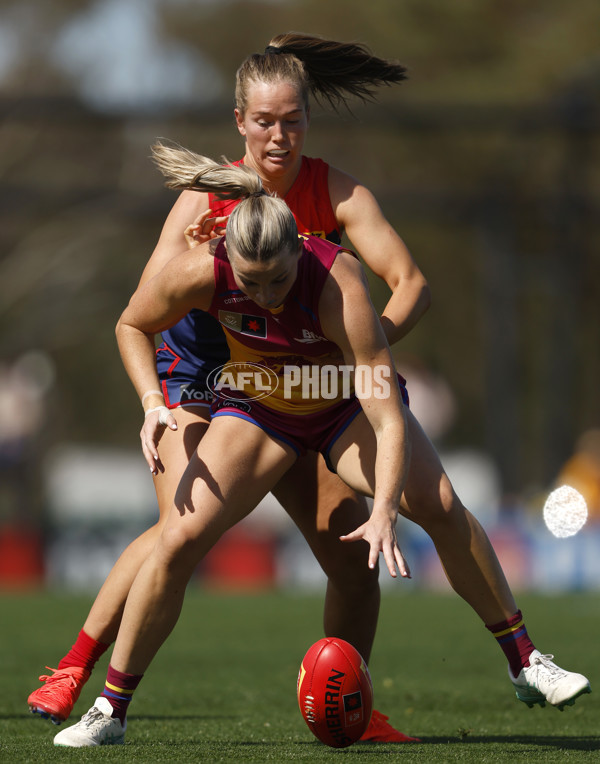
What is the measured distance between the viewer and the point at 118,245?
31.1 metres

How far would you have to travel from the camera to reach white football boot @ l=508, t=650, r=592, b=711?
4.71 metres

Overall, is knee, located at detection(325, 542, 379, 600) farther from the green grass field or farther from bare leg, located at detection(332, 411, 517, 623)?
the green grass field

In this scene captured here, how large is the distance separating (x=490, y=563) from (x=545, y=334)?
27.7 m

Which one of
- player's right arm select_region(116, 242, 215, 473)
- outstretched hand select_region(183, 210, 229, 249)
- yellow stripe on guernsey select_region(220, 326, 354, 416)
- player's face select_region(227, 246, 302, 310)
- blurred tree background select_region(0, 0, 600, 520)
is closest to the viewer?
player's face select_region(227, 246, 302, 310)

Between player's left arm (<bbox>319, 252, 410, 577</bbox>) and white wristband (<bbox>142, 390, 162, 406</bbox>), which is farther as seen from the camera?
white wristband (<bbox>142, 390, 162, 406</bbox>)

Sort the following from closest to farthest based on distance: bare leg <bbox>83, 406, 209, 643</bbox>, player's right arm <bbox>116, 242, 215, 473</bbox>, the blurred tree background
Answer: player's right arm <bbox>116, 242, 215, 473</bbox>, bare leg <bbox>83, 406, 209, 643</bbox>, the blurred tree background

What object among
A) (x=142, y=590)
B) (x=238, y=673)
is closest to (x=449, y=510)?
(x=142, y=590)

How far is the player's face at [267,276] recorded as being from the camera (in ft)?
14.6

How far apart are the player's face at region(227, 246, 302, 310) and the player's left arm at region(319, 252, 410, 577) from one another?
0.17 metres

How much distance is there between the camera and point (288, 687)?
24.4 ft

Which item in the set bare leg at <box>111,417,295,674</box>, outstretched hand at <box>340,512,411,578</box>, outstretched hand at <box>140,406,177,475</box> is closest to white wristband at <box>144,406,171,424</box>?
outstretched hand at <box>140,406,177,475</box>

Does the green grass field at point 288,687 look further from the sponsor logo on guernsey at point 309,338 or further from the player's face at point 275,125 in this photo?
the player's face at point 275,125

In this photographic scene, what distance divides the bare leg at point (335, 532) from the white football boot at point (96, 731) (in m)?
1.04

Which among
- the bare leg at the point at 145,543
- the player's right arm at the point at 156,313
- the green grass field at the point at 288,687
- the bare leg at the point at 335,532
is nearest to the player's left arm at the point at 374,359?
the player's right arm at the point at 156,313
